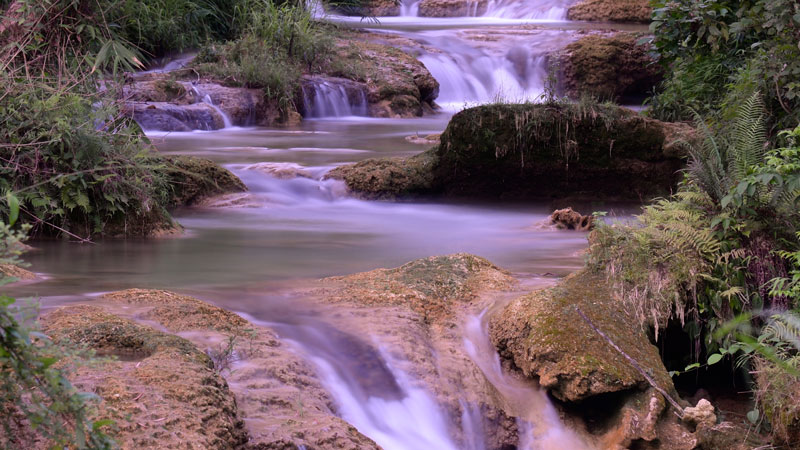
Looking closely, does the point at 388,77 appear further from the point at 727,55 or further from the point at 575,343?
the point at 575,343

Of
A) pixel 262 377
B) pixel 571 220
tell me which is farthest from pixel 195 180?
pixel 262 377

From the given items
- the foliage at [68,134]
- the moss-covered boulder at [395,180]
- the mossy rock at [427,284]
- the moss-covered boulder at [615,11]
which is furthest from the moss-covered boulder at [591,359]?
the moss-covered boulder at [615,11]

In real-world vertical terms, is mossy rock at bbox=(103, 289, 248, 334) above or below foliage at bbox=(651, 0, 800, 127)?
below

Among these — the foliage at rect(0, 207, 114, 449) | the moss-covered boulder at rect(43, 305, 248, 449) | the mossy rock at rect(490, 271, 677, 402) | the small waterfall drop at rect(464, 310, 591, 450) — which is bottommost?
the small waterfall drop at rect(464, 310, 591, 450)

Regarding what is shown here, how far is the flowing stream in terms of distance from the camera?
4176 millimetres

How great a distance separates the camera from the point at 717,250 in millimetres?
4895

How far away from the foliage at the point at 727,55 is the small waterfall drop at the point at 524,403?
349cm

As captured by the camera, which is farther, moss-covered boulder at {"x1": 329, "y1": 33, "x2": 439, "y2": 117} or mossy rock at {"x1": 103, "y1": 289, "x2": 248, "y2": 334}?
moss-covered boulder at {"x1": 329, "y1": 33, "x2": 439, "y2": 117}

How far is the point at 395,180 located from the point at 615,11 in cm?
1789

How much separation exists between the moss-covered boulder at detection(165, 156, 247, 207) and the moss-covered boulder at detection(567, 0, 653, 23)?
18493 millimetres

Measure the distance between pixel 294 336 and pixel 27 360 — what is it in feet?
8.63

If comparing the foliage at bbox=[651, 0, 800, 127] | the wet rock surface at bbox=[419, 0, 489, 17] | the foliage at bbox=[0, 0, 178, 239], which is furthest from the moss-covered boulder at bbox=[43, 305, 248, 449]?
the wet rock surface at bbox=[419, 0, 489, 17]

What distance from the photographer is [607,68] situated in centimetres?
1788

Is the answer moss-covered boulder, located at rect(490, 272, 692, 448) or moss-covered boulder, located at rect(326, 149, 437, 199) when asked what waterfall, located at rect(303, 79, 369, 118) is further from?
moss-covered boulder, located at rect(490, 272, 692, 448)
